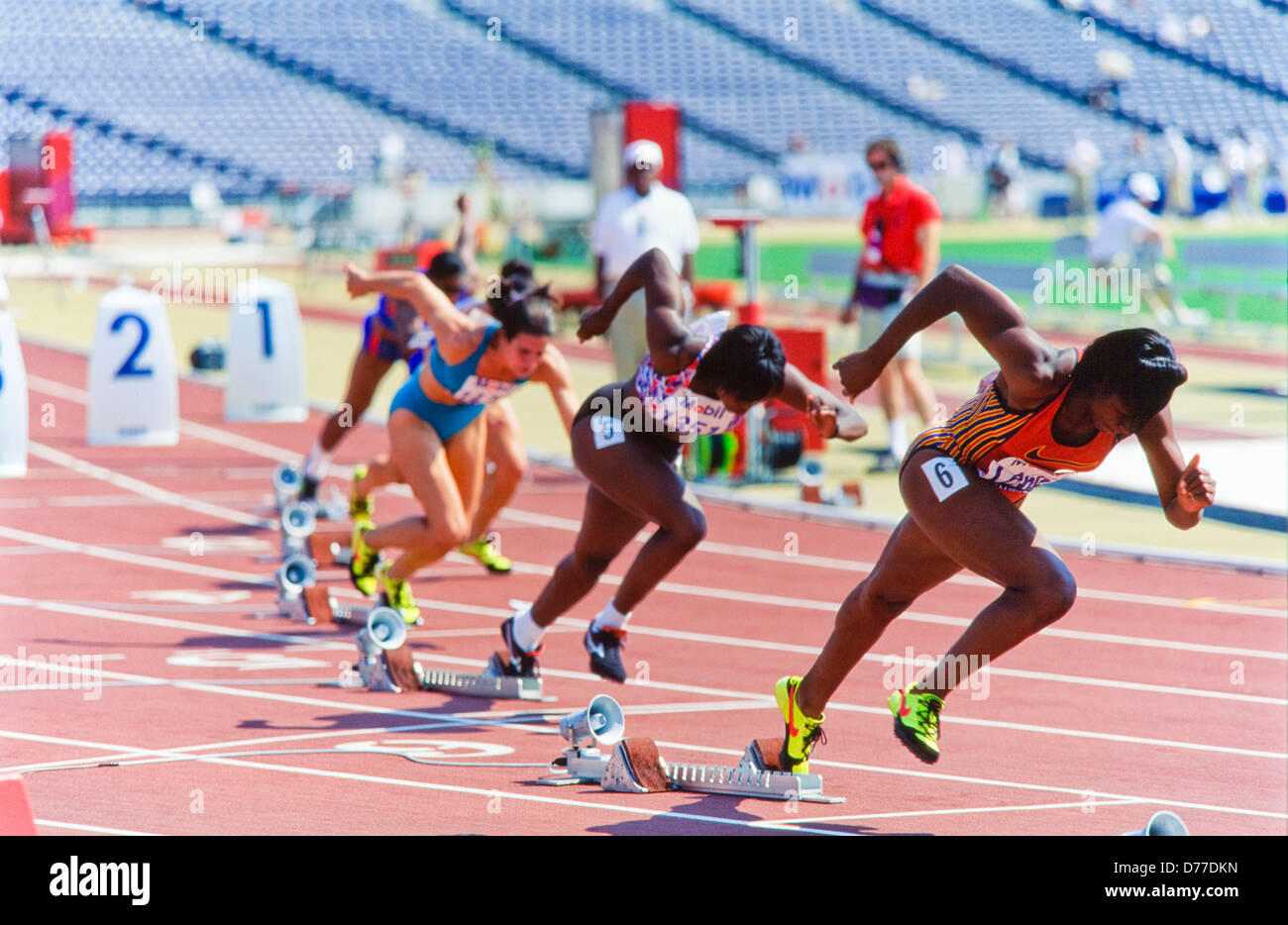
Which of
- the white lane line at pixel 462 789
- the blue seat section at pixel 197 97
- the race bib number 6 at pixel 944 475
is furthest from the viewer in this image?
the blue seat section at pixel 197 97

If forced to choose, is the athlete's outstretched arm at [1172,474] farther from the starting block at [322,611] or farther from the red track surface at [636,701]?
the starting block at [322,611]

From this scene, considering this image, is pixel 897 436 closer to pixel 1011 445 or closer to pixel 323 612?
pixel 323 612

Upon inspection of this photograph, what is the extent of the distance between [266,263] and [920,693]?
32.0m

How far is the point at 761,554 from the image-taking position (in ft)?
38.1

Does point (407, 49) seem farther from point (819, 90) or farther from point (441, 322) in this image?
point (441, 322)

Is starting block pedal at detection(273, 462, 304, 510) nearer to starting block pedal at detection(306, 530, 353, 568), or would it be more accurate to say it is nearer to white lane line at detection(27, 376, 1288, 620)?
white lane line at detection(27, 376, 1288, 620)

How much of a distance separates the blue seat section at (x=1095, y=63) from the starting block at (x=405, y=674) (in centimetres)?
4405

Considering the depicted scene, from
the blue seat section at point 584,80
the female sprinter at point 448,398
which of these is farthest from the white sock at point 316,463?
the blue seat section at point 584,80

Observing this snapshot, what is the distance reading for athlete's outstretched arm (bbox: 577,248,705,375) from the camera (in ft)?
22.0

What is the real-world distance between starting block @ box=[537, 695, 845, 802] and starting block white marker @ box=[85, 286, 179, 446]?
970 cm

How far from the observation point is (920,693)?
5840 mm

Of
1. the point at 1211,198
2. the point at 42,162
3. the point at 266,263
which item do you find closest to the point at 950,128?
the point at 1211,198

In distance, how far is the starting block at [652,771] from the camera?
6262mm

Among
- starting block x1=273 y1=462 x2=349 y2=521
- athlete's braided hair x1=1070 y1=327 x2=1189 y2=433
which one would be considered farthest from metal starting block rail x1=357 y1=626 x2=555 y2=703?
starting block x1=273 y1=462 x2=349 y2=521
